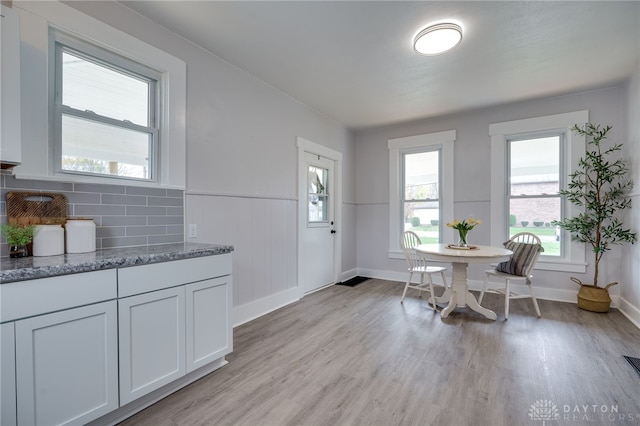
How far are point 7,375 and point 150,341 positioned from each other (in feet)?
1.87

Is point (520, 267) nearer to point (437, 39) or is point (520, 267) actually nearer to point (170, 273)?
point (437, 39)

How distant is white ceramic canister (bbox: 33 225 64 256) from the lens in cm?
152

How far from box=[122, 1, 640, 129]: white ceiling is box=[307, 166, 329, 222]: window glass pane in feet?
3.57

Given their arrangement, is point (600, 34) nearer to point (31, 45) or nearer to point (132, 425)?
point (31, 45)

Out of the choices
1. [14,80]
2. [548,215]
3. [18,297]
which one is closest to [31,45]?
[14,80]

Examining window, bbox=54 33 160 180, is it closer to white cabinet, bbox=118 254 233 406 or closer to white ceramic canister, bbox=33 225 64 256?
white ceramic canister, bbox=33 225 64 256

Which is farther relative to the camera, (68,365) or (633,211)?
(633,211)

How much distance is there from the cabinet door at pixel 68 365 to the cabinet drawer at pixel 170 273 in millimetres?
122

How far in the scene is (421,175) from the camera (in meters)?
4.68

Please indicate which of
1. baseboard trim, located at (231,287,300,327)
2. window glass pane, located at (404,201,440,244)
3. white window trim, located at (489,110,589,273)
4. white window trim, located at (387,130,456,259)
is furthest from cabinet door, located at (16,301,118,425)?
white window trim, located at (489,110,589,273)

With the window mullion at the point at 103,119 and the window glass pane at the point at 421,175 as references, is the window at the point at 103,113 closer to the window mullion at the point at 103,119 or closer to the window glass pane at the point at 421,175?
the window mullion at the point at 103,119

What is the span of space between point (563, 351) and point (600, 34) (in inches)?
106

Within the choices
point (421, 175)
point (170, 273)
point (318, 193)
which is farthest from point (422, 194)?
point (170, 273)

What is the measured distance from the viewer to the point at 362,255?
520 cm
